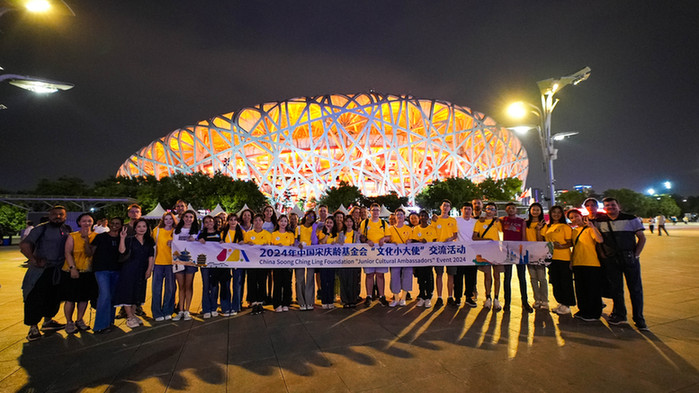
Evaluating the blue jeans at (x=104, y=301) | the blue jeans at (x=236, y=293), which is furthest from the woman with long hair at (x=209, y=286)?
the blue jeans at (x=104, y=301)

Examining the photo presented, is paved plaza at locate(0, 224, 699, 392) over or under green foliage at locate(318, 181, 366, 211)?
under

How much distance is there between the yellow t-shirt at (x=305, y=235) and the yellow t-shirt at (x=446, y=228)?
2735 mm

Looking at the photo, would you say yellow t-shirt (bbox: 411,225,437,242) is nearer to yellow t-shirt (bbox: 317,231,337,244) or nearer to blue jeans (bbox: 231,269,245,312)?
yellow t-shirt (bbox: 317,231,337,244)

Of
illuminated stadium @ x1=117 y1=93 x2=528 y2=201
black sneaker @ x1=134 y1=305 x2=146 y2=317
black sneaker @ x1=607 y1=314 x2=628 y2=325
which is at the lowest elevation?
black sneaker @ x1=134 y1=305 x2=146 y2=317

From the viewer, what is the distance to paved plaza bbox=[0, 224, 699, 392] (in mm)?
3193

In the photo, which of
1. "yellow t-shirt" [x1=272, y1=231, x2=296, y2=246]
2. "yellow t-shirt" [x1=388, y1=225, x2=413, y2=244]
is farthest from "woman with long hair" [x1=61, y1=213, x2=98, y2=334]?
"yellow t-shirt" [x1=388, y1=225, x2=413, y2=244]

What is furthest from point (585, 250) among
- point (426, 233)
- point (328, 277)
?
point (328, 277)

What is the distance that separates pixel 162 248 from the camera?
5.76 m

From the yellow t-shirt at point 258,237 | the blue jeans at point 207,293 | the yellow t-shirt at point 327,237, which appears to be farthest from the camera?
the yellow t-shirt at point 327,237

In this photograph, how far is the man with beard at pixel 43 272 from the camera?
484 centimetres

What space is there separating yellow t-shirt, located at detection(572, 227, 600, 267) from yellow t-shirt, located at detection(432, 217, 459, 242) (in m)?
2.06

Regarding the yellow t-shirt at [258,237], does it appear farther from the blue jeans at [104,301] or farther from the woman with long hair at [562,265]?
the woman with long hair at [562,265]

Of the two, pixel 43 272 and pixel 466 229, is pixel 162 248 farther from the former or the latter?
pixel 466 229

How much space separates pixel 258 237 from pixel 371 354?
3290mm
